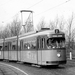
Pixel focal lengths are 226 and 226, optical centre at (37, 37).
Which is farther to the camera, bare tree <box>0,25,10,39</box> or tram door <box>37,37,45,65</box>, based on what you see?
bare tree <box>0,25,10,39</box>

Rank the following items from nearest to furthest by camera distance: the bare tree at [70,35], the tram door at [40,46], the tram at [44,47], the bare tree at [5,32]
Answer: the tram at [44,47] → the tram door at [40,46] → the bare tree at [70,35] → the bare tree at [5,32]

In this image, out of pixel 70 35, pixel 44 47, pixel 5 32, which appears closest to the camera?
pixel 44 47

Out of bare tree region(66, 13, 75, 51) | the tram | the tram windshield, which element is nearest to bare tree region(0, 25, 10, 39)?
bare tree region(66, 13, 75, 51)

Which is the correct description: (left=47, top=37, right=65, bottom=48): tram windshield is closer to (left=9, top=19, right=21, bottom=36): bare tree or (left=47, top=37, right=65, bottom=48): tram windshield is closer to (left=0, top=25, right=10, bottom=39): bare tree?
(left=9, top=19, right=21, bottom=36): bare tree

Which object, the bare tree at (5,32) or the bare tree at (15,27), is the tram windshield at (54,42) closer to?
the bare tree at (15,27)

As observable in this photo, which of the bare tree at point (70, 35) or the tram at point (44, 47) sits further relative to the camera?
the bare tree at point (70, 35)

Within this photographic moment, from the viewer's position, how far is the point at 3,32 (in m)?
84.9

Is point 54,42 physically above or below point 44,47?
above

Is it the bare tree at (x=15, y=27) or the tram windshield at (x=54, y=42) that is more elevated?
the bare tree at (x=15, y=27)

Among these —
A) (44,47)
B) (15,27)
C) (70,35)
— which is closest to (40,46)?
(44,47)

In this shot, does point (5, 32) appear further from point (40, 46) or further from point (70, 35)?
point (40, 46)

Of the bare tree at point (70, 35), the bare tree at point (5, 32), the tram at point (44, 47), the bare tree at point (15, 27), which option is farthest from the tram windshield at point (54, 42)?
the bare tree at point (5, 32)

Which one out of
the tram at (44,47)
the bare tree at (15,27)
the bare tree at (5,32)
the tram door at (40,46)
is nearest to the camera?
the tram at (44,47)

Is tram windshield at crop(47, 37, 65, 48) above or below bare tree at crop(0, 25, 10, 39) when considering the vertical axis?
below
